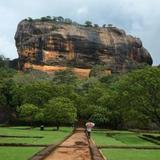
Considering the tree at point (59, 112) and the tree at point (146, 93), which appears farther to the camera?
the tree at point (59, 112)

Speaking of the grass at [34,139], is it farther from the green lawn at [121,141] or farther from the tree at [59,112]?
the tree at [59,112]

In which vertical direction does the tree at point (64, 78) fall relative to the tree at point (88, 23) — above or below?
below

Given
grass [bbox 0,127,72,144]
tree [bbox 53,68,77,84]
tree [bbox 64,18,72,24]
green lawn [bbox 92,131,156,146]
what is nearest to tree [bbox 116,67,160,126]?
green lawn [bbox 92,131,156,146]

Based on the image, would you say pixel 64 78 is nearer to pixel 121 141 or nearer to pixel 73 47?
pixel 73 47

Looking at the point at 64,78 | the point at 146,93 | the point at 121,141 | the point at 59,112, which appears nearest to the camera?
the point at 121,141

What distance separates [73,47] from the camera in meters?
156

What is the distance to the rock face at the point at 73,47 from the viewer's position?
501 feet

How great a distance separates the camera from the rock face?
15262 cm

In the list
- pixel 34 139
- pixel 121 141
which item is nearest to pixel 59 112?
pixel 121 141

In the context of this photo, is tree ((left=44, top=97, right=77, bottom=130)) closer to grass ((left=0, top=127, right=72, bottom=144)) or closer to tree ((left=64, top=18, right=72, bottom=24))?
grass ((left=0, top=127, right=72, bottom=144))

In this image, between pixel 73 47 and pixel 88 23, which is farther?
pixel 88 23

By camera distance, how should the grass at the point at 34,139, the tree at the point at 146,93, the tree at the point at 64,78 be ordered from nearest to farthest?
the grass at the point at 34,139, the tree at the point at 146,93, the tree at the point at 64,78

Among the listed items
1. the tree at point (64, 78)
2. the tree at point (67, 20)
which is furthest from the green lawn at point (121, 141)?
the tree at point (67, 20)

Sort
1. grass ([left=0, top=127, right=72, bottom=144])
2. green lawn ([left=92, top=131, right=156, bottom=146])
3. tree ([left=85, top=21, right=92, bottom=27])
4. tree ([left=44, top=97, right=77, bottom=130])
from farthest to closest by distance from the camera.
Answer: tree ([left=85, top=21, right=92, bottom=27])
tree ([left=44, top=97, right=77, bottom=130])
green lawn ([left=92, top=131, right=156, bottom=146])
grass ([left=0, top=127, right=72, bottom=144])
